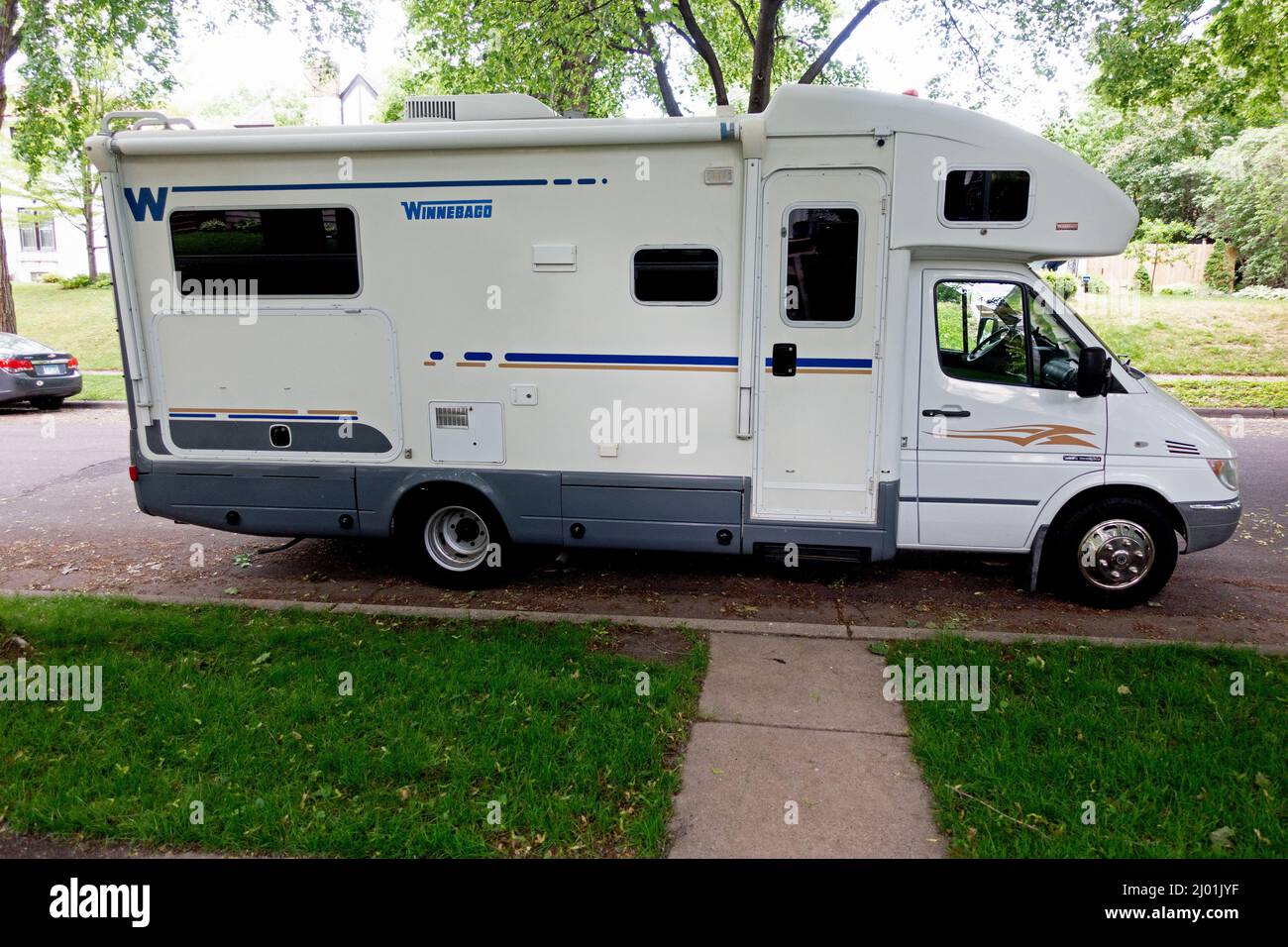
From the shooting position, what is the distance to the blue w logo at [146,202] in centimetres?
594

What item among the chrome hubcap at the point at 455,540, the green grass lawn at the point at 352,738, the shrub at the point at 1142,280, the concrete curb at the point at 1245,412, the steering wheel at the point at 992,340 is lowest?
the green grass lawn at the point at 352,738

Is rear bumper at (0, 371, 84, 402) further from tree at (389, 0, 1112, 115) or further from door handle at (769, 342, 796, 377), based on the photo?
door handle at (769, 342, 796, 377)

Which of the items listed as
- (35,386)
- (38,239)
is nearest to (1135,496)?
(35,386)

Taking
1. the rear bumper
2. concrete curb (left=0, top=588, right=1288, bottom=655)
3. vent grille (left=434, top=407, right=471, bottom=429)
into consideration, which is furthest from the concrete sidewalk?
the rear bumper

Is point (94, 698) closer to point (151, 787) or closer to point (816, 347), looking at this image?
point (151, 787)

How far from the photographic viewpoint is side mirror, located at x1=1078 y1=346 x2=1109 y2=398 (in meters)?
5.48

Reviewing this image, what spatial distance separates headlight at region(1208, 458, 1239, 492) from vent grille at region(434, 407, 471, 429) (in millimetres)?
5047

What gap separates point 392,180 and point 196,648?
3.28 m

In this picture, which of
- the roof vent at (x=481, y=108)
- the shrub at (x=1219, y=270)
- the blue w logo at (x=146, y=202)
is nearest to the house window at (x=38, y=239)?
the blue w logo at (x=146, y=202)

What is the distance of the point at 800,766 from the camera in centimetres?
398

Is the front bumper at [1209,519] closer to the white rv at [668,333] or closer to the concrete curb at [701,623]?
the white rv at [668,333]

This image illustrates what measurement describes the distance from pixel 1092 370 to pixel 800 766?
11.0ft

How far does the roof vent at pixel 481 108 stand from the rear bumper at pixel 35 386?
12.6 metres
